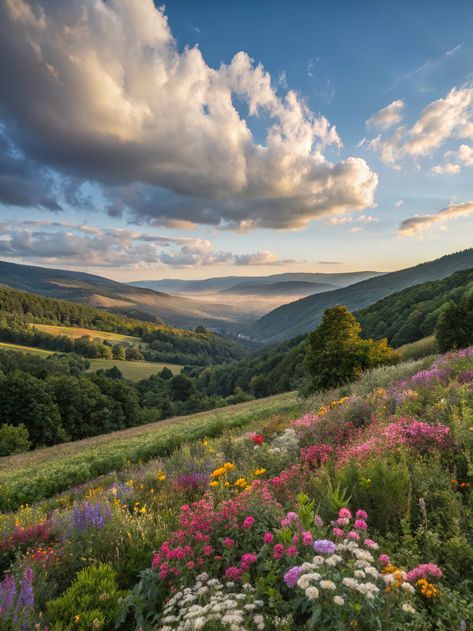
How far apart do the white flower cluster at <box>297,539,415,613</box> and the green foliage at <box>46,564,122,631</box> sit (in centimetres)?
179

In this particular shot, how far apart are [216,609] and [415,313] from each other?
8105 centimetres

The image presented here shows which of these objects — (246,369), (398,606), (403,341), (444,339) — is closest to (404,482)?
(398,606)

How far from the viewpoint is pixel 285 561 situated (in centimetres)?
308

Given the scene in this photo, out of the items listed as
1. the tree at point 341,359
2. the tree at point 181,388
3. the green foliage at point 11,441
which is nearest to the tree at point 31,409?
the green foliage at point 11,441

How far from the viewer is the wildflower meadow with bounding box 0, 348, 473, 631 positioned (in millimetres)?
2482

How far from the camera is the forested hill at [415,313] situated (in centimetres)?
6775

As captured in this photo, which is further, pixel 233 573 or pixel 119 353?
pixel 119 353

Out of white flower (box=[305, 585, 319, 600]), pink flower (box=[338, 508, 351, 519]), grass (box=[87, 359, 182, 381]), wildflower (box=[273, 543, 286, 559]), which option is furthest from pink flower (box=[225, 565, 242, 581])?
grass (box=[87, 359, 182, 381])

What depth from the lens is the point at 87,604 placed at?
10.0ft

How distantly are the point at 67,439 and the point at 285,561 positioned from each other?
2034 inches

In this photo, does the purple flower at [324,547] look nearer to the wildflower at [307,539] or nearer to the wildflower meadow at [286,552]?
the wildflower meadow at [286,552]

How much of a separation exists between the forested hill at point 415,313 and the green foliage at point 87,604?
6524cm

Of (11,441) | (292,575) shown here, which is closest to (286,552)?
(292,575)

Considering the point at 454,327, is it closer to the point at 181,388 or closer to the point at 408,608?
the point at 408,608
